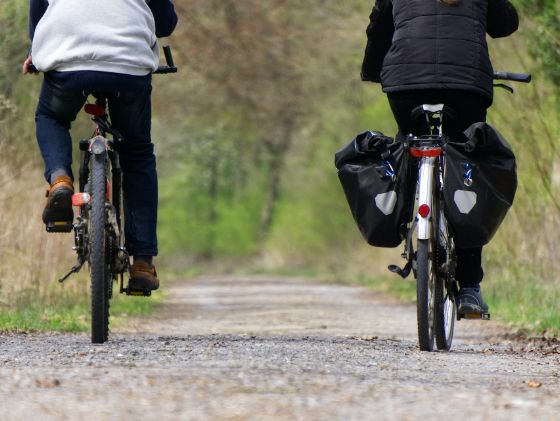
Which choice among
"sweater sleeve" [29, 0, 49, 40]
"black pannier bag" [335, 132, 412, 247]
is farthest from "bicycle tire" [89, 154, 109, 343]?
"black pannier bag" [335, 132, 412, 247]

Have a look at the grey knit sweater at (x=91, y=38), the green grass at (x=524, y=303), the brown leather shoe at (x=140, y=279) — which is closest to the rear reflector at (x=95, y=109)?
the grey knit sweater at (x=91, y=38)

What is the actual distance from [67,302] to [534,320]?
3.27 metres

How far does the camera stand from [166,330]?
9.10 metres

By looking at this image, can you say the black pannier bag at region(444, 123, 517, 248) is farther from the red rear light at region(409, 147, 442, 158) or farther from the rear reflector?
the rear reflector

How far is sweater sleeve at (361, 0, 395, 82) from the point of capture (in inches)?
246

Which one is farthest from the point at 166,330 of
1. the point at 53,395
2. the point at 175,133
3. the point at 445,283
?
the point at 175,133

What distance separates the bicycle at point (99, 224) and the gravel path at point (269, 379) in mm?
218

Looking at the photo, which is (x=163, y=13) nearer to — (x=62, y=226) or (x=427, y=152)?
(x=62, y=226)

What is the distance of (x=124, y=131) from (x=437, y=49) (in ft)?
4.85

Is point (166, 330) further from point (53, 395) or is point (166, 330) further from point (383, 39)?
point (53, 395)

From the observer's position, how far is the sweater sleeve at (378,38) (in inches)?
246

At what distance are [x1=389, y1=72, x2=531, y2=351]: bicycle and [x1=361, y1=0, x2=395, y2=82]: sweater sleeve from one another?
0.54 meters

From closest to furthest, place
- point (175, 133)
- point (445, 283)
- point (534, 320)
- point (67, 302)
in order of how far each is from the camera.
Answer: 1. point (445, 283)
2. point (534, 320)
3. point (67, 302)
4. point (175, 133)

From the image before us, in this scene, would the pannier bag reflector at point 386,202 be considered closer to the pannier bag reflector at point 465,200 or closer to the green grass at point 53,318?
the pannier bag reflector at point 465,200
